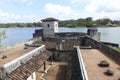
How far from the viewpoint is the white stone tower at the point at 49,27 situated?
4684cm

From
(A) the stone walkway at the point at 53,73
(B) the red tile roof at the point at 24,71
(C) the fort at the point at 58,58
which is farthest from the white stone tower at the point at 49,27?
(B) the red tile roof at the point at 24,71

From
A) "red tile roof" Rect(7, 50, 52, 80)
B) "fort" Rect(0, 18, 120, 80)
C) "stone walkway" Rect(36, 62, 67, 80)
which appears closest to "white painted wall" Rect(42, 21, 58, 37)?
"fort" Rect(0, 18, 120, 80)

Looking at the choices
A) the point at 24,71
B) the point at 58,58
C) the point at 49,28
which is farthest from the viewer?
the point at 49,28

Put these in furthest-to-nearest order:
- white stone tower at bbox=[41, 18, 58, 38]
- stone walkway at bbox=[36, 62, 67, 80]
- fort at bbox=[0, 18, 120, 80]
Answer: white stone tower at bbox=[41, 18, 58, 38]
stone walkway at bbox=[36, 62, 67, 80]
fort at bbox=[0, 18, 120, 80]

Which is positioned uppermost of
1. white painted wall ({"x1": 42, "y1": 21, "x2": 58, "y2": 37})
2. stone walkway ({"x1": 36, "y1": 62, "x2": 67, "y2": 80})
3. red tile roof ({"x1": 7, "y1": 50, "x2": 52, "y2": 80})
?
white painted wall ({"x1": 42, "y1": 21, "x2": 58, "y2": 37})

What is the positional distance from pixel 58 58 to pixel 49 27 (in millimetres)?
10800

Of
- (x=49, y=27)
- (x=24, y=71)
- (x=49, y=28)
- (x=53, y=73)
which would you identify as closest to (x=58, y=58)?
(x=53, y=73)

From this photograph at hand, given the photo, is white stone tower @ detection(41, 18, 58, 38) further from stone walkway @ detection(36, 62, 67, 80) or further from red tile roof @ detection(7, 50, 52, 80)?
red tile roof @ detection(7, 50, 52, 80)

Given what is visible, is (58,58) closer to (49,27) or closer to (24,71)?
(49,27)

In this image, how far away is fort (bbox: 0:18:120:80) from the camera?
55.3 feet

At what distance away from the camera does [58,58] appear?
3984 centimetres

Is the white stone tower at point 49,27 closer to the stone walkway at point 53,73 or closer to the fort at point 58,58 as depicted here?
the fort at point 58,58

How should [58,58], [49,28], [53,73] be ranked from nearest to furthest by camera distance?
[53,73] < [58,58] < [49,28]

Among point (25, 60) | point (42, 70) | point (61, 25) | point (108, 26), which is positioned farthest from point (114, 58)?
point (108, 26)
